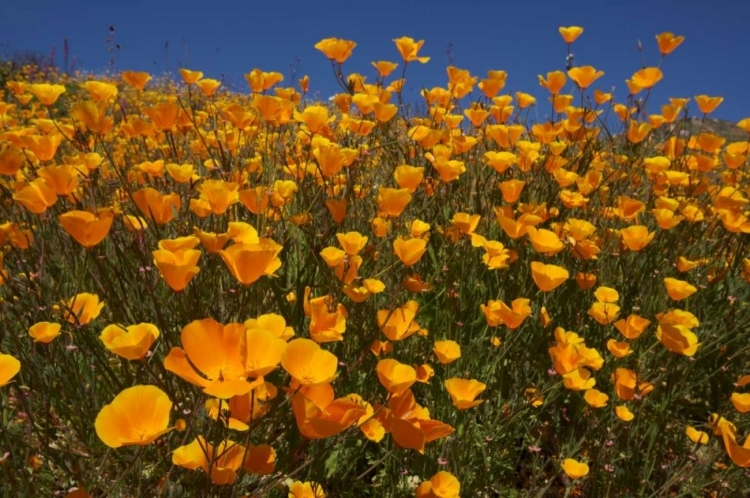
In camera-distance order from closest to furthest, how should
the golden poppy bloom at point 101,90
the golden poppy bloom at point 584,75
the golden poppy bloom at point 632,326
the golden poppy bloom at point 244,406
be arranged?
the golden poppy bloom at point 244,406 → the golden poppy bloom at point 632,326 → the golden poppy bloom at point 101,90 → the golden poppy bloom at point 584,75

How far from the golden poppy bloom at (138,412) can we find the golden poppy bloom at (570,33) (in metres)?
3.12

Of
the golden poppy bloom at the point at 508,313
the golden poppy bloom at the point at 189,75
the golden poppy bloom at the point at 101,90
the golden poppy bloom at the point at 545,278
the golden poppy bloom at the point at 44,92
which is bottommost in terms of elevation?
the golden poppy bloom at the point at 508,313

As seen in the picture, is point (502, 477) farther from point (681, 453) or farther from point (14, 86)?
point (14, 86)

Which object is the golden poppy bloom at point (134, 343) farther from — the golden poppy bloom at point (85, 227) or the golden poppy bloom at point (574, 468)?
the golden poppy bloom at point (574, 468)

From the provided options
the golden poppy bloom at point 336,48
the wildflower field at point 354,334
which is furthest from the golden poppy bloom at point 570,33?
the golden poppy bloom at point 336,48

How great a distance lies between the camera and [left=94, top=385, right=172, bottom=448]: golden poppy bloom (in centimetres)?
102

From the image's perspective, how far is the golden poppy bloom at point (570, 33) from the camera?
3268 millimetres

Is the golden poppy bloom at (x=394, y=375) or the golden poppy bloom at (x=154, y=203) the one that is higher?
the golden poppy bloom at (x=154, y=203)

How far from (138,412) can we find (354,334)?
3.49 feet

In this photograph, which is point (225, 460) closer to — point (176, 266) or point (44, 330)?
point (176, 266)

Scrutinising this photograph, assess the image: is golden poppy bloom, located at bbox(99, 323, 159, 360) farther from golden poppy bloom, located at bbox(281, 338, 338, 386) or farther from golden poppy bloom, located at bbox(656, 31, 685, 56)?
golden poppy bloom, located at bbox(656, 31, 685, 56)

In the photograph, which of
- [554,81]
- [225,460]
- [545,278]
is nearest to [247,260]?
[225,460]

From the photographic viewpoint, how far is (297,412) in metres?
1.04

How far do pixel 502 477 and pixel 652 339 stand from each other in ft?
3.27
